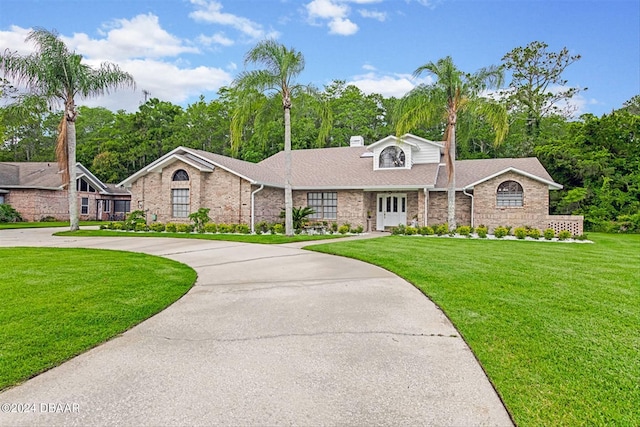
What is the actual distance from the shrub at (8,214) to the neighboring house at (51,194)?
2.76 feet

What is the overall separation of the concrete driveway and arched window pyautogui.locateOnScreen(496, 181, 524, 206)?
14973mm

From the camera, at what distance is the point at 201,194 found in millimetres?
19594

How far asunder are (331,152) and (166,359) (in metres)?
21.7

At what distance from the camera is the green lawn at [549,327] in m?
2.75

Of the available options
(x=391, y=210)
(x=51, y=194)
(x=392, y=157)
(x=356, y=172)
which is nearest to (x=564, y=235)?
(x=391, y=210)

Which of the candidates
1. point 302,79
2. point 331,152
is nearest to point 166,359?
point 302,79

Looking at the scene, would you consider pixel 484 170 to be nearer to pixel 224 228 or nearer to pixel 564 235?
pixel 564 235

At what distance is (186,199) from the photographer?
20.1 metres

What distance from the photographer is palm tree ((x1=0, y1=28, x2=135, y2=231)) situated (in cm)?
1762


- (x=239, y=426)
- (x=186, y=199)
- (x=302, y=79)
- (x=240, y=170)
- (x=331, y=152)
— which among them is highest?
(x=302, y=79)

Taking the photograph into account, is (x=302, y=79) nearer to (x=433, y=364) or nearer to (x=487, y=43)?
(x=487, y=43)

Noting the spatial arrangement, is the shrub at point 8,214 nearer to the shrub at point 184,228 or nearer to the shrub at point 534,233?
the shrub at point 184,228

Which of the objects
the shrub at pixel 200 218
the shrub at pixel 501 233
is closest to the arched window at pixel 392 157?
the shrub at pixel 501 233

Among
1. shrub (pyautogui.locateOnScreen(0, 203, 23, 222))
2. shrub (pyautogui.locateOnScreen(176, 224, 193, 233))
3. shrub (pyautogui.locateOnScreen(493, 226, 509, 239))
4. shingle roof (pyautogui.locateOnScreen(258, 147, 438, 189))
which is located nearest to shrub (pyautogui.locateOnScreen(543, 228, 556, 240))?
shrub (pyautogui.locateOnScreen(493, 226, 509, 239))
